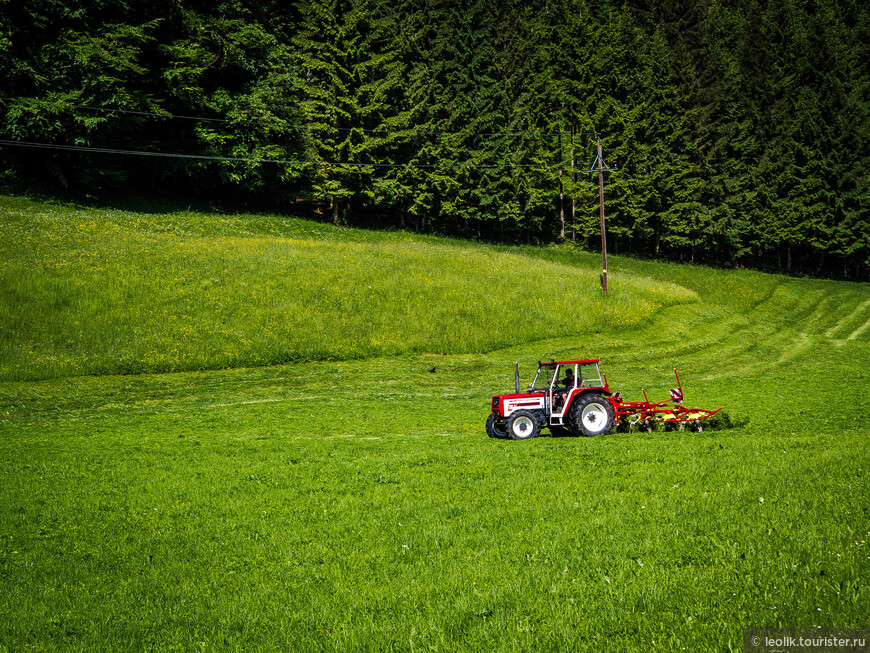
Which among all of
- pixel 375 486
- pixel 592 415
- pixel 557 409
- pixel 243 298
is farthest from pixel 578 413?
pixel 243 298

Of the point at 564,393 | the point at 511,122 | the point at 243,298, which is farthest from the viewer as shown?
the point at 511,122

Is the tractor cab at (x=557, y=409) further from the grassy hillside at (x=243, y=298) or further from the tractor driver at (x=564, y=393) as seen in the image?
the grassy hillside at (x=243, y=298)

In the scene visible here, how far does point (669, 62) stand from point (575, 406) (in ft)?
233

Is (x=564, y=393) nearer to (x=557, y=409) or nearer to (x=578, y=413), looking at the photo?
(x=557, y=409)

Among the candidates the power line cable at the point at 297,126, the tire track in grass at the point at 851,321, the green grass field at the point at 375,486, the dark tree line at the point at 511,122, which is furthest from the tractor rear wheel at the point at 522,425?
the power line cable at the point at 297,126

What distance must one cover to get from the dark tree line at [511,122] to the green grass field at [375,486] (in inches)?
1130

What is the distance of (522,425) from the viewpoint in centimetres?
1661

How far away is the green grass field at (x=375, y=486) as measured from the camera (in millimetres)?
5941

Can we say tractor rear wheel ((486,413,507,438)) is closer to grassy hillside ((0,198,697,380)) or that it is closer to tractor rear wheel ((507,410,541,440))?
tractor rear wheel ((507,410,541,440))

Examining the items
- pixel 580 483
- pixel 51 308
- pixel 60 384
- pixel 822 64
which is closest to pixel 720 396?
pixel 580 483

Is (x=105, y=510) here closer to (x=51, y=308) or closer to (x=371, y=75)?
(x=51, y=308)

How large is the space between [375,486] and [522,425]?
21.7 feet

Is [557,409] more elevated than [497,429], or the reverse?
[557,409]

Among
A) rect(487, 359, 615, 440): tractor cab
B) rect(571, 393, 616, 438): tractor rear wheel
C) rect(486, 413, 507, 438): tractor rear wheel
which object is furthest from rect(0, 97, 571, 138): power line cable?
rect(571, 393, 616, 438): tractor rear wheel
